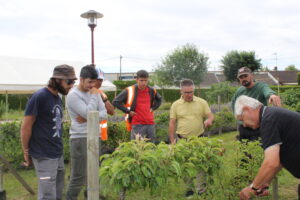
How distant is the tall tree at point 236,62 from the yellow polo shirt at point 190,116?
107 ft

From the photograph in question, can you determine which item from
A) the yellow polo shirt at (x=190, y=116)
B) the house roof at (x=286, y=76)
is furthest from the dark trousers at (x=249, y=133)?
the house roof at (x=286, y=76)

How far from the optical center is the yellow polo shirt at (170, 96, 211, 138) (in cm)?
479

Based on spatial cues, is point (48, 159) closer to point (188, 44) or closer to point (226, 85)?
point (226, 85)

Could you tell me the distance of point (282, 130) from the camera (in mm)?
2555

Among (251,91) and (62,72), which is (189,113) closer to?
(251,91)

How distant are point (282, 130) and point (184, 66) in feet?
105

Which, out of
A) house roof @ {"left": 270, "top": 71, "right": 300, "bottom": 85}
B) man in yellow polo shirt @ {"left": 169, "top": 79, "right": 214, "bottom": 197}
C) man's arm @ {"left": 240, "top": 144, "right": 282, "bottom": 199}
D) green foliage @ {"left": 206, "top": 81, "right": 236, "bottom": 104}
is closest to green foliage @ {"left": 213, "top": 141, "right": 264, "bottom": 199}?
man's arm @ {"left": 240, "top": 144, "right": 282, "bottom": 199}

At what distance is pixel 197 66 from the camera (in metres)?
34.5

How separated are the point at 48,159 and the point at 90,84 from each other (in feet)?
3.38

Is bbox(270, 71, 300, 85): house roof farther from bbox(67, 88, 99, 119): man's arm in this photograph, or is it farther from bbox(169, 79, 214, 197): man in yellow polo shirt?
bbox(67, 88, 99, 119): man's arm

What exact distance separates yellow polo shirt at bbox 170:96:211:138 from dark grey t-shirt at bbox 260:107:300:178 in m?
2.16

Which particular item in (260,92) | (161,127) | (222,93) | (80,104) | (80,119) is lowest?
(161,127)

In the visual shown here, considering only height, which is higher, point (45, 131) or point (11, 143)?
point (45, 131)

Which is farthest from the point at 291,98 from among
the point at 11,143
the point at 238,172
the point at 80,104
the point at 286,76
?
the point at 286,76
